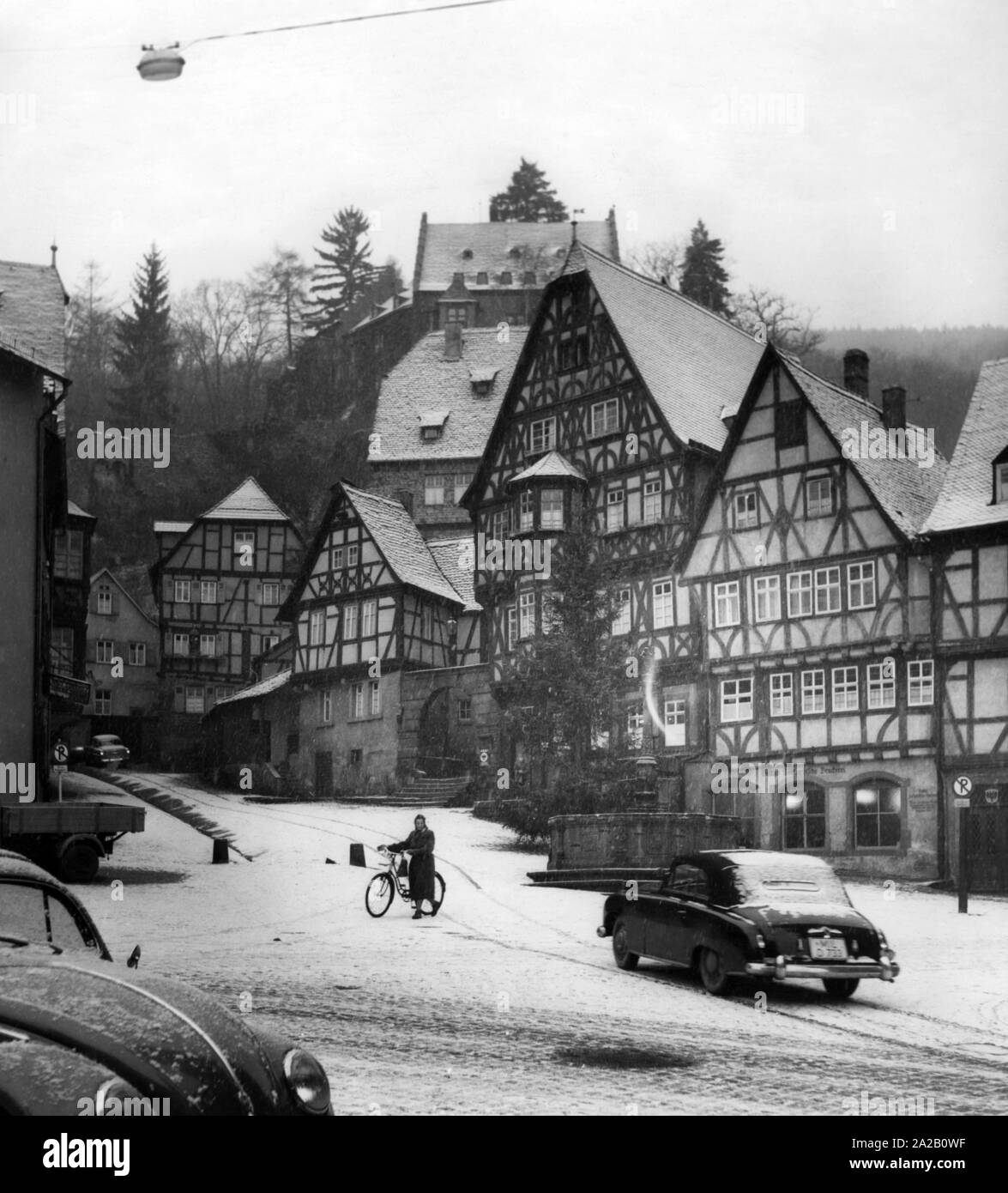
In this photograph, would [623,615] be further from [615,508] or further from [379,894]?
[379,894]

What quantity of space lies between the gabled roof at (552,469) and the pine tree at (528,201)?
3640 mm

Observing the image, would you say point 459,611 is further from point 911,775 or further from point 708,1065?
point 708,1065

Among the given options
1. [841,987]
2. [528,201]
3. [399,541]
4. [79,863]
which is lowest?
[841,987]

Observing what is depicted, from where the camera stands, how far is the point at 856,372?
67.8ft

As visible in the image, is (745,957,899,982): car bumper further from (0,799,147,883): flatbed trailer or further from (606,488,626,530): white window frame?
(606,488,626,530): white window frame

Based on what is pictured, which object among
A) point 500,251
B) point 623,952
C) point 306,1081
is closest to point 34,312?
point 623,952

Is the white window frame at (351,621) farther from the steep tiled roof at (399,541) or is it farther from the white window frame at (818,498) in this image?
the white window frame at (818,498)

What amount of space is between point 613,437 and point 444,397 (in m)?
2.73

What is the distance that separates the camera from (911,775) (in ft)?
69.5

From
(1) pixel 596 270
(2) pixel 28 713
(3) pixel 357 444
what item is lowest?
(2) pixel 28 713

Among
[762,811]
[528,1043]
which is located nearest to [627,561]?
[762,811]

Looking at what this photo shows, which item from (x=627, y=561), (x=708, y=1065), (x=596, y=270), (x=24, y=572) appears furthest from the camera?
(x=596, y=270)

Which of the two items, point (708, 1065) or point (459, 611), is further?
point (459, 611)

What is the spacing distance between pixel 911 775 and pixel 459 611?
253 inches
